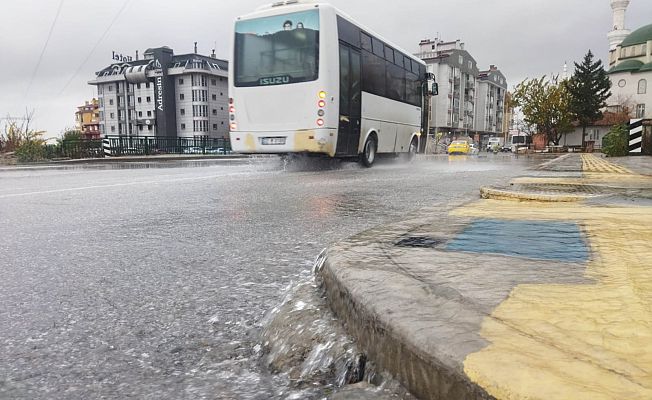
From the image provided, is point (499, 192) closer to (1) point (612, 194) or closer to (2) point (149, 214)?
(1) point (612, 194)

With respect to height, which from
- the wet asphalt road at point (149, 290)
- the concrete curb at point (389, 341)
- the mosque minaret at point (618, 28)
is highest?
the mosque minaret at point (618, 28)

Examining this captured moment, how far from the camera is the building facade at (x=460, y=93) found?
65.4 meters

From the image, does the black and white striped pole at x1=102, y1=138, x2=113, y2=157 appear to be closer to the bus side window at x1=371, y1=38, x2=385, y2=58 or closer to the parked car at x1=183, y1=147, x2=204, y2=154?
the parked car at x1=183, y1=147, x2=204, y2=154

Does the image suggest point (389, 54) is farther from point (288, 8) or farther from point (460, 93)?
point (460, 93)

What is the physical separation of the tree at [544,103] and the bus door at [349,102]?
41.5 m

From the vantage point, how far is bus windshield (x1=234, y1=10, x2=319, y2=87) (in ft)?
32.6

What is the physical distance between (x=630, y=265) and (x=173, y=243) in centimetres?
233

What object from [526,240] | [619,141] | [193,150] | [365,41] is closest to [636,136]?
[619,141]

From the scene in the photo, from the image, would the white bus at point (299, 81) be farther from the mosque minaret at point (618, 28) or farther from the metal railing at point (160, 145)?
the mosque minaret at point (618, 28)

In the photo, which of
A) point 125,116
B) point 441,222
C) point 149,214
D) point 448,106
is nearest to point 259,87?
point 149,214

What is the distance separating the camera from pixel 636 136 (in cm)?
1481

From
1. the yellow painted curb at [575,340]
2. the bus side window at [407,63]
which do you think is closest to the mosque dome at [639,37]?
the bus side window at [407,63]

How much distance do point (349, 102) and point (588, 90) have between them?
49939 mm

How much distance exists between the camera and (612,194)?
359 centimetres
